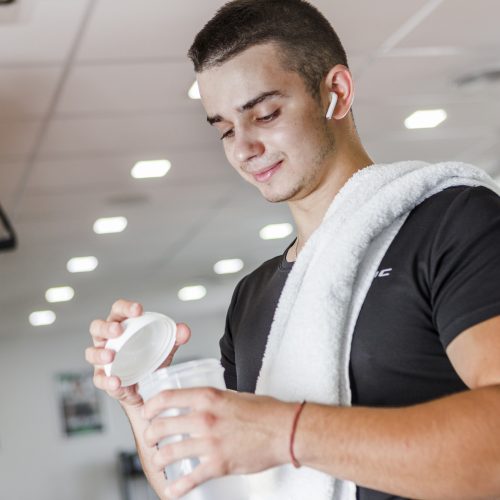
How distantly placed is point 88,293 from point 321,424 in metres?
7.43

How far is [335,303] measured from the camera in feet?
3.17

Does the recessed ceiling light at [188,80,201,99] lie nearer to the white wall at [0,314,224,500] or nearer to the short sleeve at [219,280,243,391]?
the short sleeve at [219,280,243,391]

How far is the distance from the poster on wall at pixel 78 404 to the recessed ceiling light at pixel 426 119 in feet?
22.0

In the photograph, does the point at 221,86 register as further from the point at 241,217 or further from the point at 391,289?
the point at 241,217

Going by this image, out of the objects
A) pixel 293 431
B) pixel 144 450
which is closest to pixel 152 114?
pixel 144 450

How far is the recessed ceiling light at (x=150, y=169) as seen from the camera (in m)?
4.43

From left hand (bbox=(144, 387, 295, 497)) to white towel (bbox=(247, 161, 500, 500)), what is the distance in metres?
0.18

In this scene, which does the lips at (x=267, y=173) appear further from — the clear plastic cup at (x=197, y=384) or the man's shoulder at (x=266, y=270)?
the clear plastic cup at (x=197, y=384)

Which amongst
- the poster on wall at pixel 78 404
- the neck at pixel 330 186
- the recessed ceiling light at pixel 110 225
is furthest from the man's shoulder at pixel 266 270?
the poster on wall at pixel 78 404

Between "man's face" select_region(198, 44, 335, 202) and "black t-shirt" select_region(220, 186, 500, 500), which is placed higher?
"man's face" select_region(198, 44, 335, 202)

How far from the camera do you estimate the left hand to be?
756 millimetres

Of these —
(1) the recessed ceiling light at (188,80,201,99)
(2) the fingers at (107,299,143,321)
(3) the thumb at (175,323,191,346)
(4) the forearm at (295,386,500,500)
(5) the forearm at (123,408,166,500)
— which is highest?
(1) the recessed ceiling light at (188,80,201,99)

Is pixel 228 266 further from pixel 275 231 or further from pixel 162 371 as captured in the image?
pixel 162 371

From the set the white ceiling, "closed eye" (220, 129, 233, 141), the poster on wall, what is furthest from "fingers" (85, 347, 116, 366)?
the poster on wall
